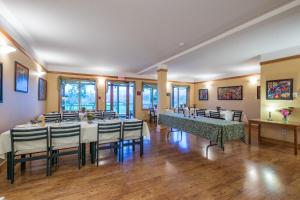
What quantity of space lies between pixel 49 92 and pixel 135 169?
6290mm

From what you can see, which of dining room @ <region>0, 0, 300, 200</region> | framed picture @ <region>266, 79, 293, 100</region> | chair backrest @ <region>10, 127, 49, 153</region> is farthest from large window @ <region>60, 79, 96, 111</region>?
framed picture @ <region>266, 79, 293, 100</region>

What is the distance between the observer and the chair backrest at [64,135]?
9.11 ft

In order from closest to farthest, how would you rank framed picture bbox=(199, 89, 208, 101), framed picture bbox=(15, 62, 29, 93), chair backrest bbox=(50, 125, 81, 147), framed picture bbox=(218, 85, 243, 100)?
chair backrest bbox=(50, 125, 81, 147) < framed picture bbox=(15, 62, 29, 93) < framed picture bbox=(218, 85, 243, 100) < framed picture bbox=(199, 89, 208, 101)

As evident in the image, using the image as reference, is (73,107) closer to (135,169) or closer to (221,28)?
(135,169)

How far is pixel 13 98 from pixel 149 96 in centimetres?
702

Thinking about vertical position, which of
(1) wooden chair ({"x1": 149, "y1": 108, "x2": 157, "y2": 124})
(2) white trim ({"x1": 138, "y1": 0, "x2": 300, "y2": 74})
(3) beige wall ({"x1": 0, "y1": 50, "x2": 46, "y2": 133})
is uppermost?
(2) white trim ({"x1": 138, "y1": 0, "x2": 300, "y2": 74})

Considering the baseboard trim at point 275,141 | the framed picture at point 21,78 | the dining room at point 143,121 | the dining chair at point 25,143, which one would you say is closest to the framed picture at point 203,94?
the dining room at point 143,121

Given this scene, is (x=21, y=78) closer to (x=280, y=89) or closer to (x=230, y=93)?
(x=280, y=89)

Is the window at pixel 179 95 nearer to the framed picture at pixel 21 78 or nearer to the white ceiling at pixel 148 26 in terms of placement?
the white ceiling at pixel 148 26

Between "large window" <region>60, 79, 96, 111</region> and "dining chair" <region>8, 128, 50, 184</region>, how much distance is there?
548cm

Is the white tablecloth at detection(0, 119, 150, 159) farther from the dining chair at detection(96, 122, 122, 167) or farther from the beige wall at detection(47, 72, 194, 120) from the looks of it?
the beige wall at detection(47, 72, 194, 120)

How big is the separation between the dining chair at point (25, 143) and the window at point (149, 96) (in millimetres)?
7110

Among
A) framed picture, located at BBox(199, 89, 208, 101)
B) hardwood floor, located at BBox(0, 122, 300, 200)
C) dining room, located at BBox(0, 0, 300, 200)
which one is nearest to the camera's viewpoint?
hardwood floor, located at BBox(0, 122, 300, 200)

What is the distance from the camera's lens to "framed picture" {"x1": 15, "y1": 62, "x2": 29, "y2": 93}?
11.9ft
